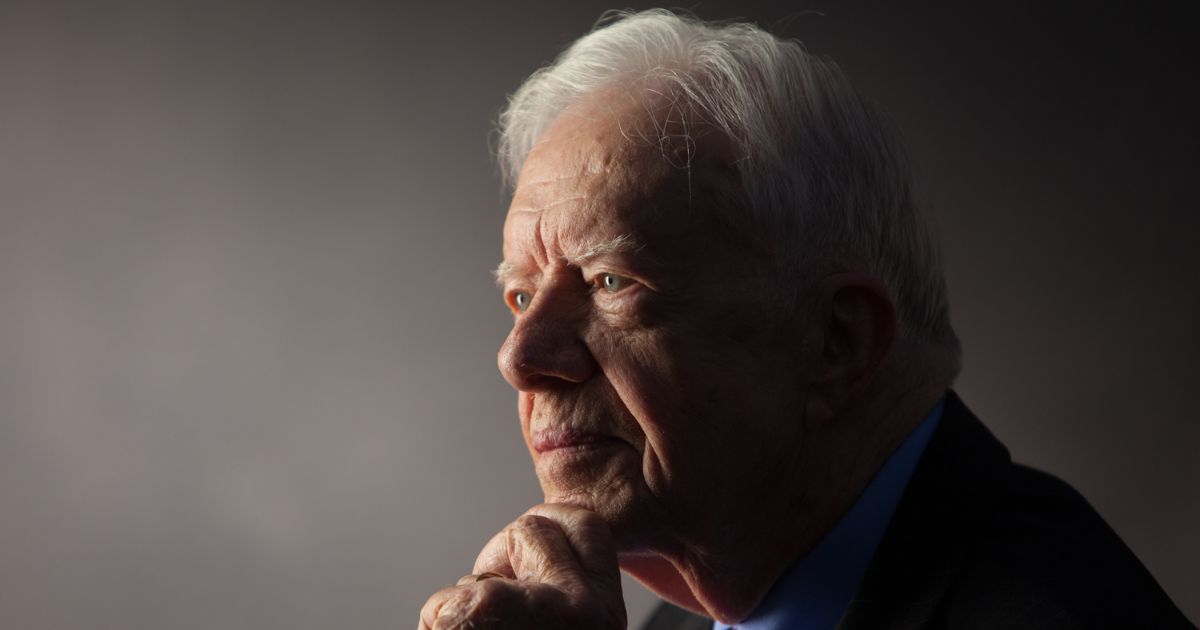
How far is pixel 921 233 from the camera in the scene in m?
1.39

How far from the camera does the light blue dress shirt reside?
1275 mm

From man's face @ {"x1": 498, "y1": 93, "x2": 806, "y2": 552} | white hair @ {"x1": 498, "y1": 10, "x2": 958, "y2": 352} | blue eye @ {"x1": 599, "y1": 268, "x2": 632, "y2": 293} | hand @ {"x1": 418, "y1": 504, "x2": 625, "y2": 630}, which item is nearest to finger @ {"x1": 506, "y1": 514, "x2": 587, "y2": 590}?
hand @ {"x1": 418, "y1": 504, "x2": 625, "y2": 630}

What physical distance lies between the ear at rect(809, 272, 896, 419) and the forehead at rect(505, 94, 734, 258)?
0.60 feet

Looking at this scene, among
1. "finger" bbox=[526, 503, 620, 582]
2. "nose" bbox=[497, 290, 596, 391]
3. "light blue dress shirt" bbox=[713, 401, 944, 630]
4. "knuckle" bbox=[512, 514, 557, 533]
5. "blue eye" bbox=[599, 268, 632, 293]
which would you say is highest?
"blue eye" bbox=[599, 268, 632, 293]

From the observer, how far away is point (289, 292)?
2.38 meters

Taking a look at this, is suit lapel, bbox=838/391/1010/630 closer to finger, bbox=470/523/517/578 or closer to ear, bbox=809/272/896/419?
ear, bbox=809/272/896/419

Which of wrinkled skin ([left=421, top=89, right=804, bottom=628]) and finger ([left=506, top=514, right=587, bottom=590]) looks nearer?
finger ([left=506, top=514, right=587, bottom=590])

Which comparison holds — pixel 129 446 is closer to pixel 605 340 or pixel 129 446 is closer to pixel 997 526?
pixel 605 340

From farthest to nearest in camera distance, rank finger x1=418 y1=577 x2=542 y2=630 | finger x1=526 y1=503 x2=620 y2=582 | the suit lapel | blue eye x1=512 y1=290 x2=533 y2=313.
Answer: blue eye x1=512 y1=290 x2=533 y2=313 → the suit lapel → finger x1=526 y1=503 x2=620 y2=582 → finger x1=418 y1=577 x2=542 y2=630

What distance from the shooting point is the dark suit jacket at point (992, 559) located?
112 centimetres

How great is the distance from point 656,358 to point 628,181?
21 cm

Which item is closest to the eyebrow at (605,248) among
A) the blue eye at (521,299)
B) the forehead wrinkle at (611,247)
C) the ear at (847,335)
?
the forehead wrinkle at (611,247)

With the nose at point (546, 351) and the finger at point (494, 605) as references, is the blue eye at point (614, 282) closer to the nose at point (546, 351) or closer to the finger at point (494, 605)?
the nose at point (546, 351)

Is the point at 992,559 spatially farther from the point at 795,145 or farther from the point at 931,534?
the point at 795,145
